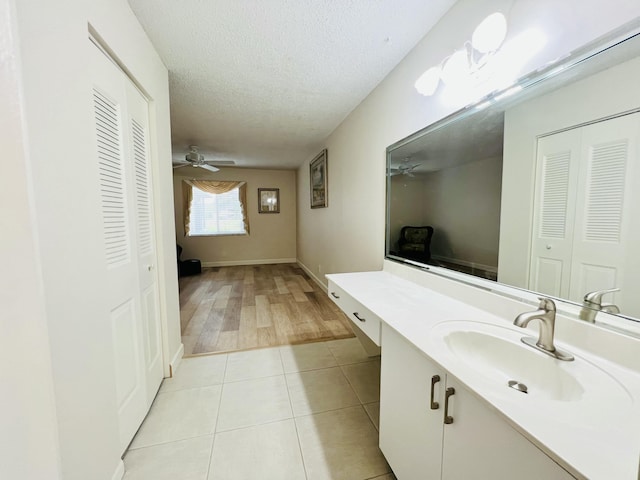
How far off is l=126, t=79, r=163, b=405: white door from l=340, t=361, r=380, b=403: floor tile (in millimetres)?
1320

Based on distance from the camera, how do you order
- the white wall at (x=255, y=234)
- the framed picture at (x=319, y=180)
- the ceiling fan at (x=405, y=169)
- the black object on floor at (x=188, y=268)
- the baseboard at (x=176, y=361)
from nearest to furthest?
the ceiling fan at (x=405, y=169) → the baseboard at (x=176, y=361) → the framed picture at (x=319, y=180) → the black object on floor at (x=188, y=268) → the white wall at (x=255, y=234)

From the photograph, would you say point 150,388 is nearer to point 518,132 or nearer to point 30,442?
point 30,442

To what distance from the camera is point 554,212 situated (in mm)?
925

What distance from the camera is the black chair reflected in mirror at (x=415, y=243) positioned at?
161 centimetres

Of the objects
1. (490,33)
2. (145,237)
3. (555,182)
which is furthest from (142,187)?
(555,182)

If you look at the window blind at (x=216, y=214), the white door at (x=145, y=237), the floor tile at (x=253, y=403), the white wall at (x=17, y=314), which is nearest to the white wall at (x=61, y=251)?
the white wall at (x=17, y=314)

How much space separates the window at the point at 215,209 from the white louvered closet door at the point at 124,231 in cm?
421

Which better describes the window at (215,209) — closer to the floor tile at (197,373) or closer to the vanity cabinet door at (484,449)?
the floor tile at (197,373)

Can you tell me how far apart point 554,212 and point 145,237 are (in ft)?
6.77

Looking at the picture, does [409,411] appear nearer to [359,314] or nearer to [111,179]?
[359,314]

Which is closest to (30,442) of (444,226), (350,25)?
(444,226)

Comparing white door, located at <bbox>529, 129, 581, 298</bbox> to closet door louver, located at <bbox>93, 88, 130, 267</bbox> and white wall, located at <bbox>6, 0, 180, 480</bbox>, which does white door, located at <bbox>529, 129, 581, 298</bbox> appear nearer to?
white wall, located at <bbox>6, 0, 180, 480</bbox>

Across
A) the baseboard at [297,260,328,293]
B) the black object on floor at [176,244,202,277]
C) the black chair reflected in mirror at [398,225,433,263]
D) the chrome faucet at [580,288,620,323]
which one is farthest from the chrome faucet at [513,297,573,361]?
the black object on floor at [176,244,202,277]

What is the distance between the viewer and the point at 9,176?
A: 20.6 inches
